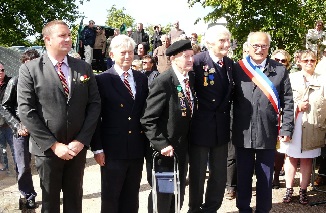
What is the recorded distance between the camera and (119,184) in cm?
414

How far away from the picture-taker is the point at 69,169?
4055mm

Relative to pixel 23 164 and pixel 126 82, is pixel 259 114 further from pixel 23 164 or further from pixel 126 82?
pixel 23 164

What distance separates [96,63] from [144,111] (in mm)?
13292

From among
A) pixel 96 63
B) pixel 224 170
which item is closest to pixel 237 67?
pixel 224 170

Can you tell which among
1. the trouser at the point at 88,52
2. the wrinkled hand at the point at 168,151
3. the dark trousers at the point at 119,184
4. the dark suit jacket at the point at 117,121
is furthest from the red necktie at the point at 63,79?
the trouser at the point at 88,52

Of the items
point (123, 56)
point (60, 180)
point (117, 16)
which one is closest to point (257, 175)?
point (123, 56)

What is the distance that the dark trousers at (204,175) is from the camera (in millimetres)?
4578

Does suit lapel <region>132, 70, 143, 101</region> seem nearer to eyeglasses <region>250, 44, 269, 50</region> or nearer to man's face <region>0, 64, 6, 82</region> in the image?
eyeglasses <region>250, 44, 269, 50</region>

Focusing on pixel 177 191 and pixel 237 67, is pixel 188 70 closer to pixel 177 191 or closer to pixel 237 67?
pixel 237 67

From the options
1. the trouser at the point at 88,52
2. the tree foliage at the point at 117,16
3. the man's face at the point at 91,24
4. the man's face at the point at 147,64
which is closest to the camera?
the man's face at the point at 147,64

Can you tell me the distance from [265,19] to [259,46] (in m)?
12.5

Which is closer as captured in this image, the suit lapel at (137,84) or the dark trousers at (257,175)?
the suit lapel at (137,84)

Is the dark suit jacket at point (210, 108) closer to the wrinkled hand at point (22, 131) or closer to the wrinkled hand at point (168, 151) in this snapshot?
the wrinkled hand at point (168, 151)

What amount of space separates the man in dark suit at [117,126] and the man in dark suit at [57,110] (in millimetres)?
156
